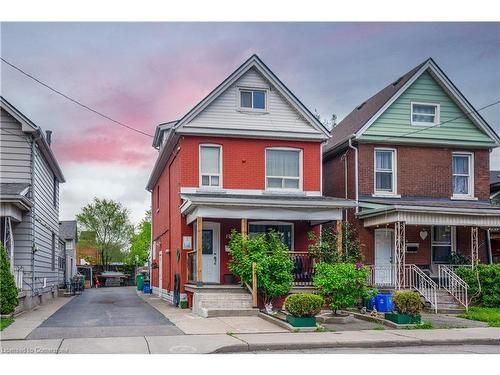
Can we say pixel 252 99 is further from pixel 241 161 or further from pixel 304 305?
pixel 304 305

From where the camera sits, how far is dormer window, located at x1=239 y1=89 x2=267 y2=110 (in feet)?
68.4

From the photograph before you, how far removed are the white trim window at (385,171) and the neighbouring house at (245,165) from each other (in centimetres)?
231

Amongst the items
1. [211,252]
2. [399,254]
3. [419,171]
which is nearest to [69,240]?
[211,252]

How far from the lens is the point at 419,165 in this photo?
73.2 feet

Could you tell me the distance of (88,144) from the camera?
695 inches

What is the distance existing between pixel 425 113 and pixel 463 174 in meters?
2.60

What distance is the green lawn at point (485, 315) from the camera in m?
16.0

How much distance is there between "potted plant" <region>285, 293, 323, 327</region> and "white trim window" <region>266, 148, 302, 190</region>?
24.3 feet

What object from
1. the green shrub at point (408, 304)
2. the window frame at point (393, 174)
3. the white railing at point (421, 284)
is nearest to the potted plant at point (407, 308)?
the green shrub at point (408, 304)

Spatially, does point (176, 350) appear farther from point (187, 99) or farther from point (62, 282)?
point (62, 282)

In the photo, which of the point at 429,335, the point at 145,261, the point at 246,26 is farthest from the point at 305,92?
the point at 145,261

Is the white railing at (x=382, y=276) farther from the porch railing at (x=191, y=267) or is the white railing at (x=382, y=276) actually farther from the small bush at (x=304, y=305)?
the small bush at (x=304, y=305)

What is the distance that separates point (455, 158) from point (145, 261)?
39860 mm

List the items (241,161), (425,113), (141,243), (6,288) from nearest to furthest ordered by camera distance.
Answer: (6,288)
(241,161)
(425,113)
(141,243)
